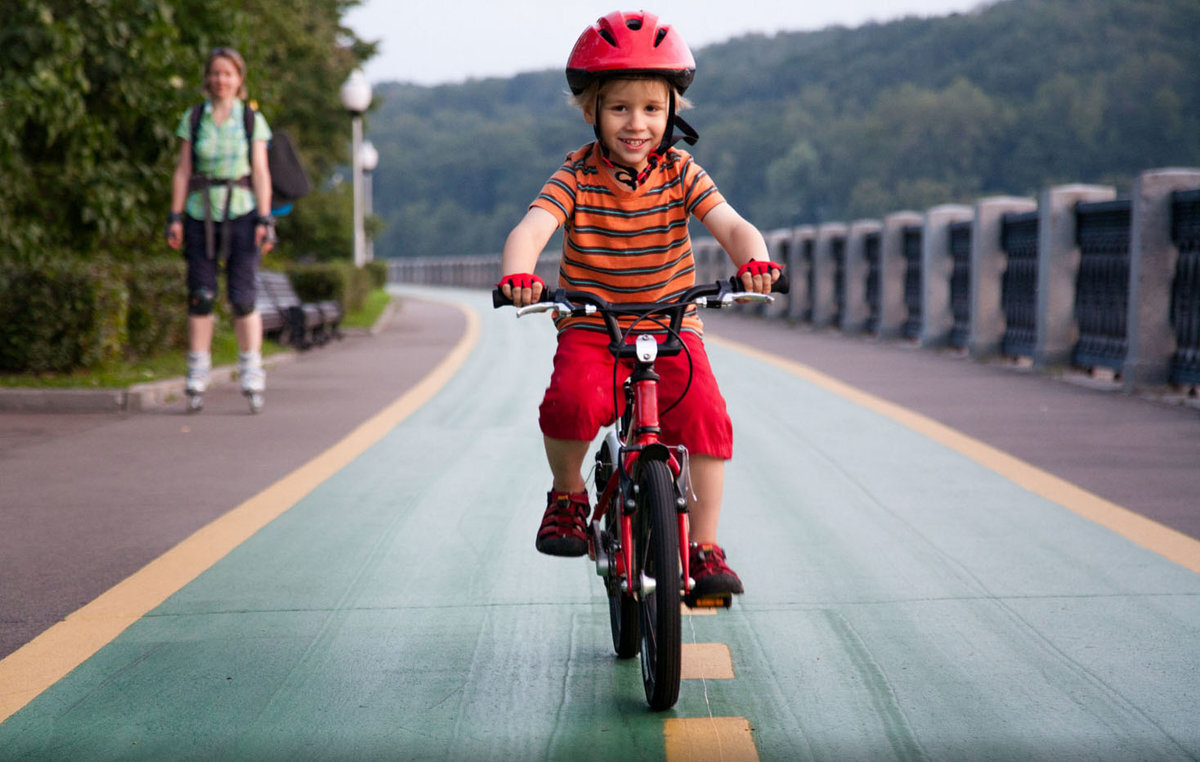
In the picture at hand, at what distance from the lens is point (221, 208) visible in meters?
9.27

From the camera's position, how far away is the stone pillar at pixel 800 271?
914 inches

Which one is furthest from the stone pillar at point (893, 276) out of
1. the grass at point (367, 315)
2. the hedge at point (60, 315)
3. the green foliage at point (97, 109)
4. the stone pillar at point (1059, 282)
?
the hedge at point (60, 315)

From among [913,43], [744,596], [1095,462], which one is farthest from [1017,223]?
[913,43]

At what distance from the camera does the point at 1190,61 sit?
8769 centimetres

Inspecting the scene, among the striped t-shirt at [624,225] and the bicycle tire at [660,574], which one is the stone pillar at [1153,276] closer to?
the striped t-shirt at [624,225]

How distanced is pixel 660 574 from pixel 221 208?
6723 mm

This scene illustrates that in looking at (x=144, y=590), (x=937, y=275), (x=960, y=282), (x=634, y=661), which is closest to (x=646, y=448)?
(x=634, y=661)

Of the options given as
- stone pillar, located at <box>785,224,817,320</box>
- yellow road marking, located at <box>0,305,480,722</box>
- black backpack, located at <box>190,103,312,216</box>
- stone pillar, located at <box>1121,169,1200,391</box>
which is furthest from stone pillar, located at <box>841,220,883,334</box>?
yellow road marking, located at <box>0,305,480,722</box>

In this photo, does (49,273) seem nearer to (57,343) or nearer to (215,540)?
(57,343)

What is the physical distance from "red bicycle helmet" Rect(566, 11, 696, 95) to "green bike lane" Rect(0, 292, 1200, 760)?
158cm

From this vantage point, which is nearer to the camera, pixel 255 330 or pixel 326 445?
pixel 326 445

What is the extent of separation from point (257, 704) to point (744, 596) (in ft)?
5.55

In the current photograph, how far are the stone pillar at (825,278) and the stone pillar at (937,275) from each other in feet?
16.1

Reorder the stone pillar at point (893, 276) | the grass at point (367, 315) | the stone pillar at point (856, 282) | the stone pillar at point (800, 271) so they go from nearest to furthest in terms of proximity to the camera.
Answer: the stone pillar at point (893, 276) → the stone pillar at point (856, 282) → the grass at point (367, 315) → the stone pillar at point (800, 271)
